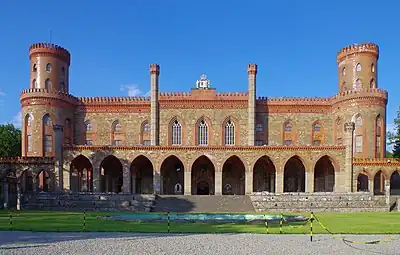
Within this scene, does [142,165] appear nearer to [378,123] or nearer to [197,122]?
[197,122]

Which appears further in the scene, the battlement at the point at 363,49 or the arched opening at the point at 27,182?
Result: the battlement at the point at 363,49

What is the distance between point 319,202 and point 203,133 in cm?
1965

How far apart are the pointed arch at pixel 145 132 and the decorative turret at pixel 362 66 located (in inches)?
1016

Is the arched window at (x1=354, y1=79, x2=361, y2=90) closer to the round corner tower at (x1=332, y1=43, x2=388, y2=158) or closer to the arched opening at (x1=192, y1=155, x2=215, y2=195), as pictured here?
the round corner tower at (x1=332, y1=43, x2=388, y2=158)

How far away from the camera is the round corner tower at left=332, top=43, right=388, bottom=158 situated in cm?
4809

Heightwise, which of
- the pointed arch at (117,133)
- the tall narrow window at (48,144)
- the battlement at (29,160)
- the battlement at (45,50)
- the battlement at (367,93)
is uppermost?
the battlement at (45,50)

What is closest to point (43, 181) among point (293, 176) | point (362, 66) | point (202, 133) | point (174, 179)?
point (174, 179)

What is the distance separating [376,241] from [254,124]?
35923 mm

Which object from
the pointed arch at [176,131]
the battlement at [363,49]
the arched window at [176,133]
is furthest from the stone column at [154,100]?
the battlement at [363,49]

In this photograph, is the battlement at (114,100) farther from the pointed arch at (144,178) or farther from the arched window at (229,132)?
the arched window at (229,132)

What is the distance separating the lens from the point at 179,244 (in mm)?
14602

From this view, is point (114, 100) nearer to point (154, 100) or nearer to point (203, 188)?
point (154, 100)

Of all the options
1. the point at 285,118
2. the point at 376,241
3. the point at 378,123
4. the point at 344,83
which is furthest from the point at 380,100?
the point at 376,241

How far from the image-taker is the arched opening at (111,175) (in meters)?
49.7
